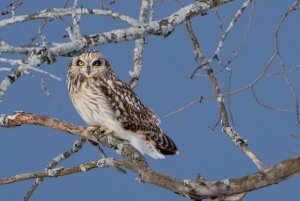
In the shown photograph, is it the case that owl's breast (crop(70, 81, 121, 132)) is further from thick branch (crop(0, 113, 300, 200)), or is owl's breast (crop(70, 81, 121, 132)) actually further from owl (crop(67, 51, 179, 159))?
thick branch (crop(0, 113, 300, 200))

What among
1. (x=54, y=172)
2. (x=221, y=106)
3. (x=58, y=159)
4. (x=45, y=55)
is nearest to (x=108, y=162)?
(x=54, y=172)

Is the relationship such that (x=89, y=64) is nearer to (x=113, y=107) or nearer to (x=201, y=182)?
(x=113, y=107)

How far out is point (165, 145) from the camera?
4340 millimetres

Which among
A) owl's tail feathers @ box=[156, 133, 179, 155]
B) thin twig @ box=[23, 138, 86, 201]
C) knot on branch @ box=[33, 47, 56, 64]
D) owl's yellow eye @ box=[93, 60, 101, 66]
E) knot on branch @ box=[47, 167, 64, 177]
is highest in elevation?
owl's yellow eye @ box=[93, 60, 101, 66]

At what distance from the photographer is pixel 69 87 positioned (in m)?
4.61

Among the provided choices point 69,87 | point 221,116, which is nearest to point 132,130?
point 69,87

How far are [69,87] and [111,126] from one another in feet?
1.30

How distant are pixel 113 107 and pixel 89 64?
11.3 inches

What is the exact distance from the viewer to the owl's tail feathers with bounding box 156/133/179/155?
4.32 metres

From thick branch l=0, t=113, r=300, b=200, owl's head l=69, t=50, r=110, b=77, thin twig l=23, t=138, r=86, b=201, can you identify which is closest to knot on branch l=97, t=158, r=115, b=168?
thick branch l=0, t=113, r=300, b=200

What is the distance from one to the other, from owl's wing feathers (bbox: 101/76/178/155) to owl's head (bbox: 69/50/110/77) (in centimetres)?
12

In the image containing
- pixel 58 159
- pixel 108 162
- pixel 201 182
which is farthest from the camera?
pixel 58 159

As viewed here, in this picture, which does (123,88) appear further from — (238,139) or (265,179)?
Answer: (265,179)

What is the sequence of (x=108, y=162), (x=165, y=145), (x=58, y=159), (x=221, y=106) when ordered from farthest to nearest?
1. (x=165, y=145)
2. (x=58, y=159)
3. (x=221, y=106)
4. (x=108, y=162)
